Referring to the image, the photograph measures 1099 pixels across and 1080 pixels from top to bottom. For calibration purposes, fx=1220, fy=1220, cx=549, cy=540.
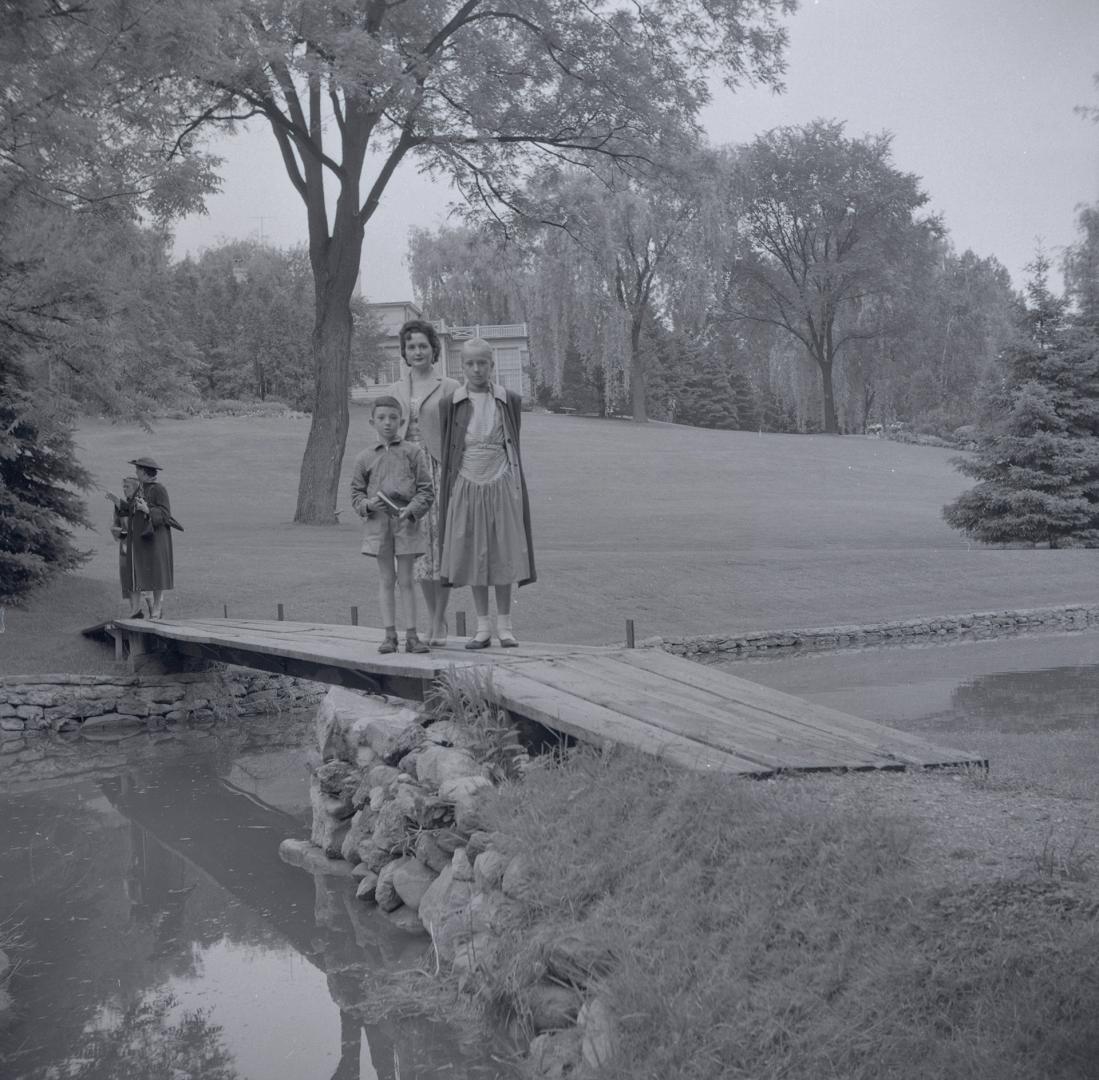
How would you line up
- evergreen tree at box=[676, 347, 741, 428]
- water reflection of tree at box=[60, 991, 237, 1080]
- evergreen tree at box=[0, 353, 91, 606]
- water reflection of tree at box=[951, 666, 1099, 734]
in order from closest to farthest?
water reflection of tree at box=[60, 991, 237, 1080]
water reflection of tree at box=[951, 666, 1099, 734]
evergreen tree at box=[0, 353, 91, 606]
evergreen tree at box=[676, 347, 741, 428]

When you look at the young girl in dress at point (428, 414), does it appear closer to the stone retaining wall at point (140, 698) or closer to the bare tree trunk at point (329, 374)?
the stone retaining wall at point (140, 698)

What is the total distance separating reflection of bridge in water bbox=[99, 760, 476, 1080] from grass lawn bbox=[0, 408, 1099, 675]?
5.48m

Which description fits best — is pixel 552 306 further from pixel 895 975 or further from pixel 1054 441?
pixel 895 975

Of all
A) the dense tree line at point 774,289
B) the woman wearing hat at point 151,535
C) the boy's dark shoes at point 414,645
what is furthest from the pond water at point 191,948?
the dense tree line at point 774,289

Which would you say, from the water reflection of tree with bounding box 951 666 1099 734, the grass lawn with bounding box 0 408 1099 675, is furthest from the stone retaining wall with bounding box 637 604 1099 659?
the water reflection of tree with bounding box 951 666 1099 734

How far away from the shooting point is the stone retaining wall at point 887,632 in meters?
16.3

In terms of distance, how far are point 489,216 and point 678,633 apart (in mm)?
12190

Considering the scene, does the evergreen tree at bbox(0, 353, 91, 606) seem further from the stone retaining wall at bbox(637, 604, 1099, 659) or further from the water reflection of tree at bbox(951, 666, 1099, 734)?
the water reflection of tree at bbox(951, 666, 1099, 734)

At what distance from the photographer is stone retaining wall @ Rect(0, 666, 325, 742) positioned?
1305 centimetres

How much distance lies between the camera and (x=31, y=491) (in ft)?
53.1

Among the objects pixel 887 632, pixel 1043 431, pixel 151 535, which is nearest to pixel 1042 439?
pixel 1043 431

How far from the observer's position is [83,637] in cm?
1528

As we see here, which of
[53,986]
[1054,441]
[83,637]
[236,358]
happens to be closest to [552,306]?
[236,358]

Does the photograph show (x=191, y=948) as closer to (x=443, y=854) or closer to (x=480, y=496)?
(x=443, y=854)
